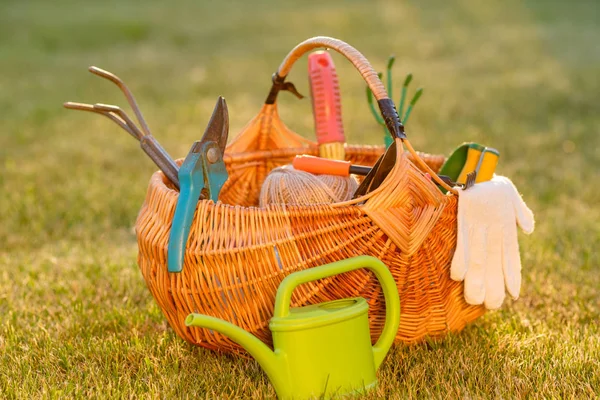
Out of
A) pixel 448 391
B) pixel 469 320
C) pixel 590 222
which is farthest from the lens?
pixel 590 222

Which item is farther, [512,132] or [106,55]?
[106,55]

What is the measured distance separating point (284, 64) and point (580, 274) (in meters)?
1.26

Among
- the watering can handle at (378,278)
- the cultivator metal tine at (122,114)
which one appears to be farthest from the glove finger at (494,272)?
the cultivator metal tine at (122,114)

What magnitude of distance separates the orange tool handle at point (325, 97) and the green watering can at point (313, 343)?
2.27 feet

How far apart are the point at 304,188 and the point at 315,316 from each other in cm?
45

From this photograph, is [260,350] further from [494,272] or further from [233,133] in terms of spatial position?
[233,133]

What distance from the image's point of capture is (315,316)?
1.54 metres

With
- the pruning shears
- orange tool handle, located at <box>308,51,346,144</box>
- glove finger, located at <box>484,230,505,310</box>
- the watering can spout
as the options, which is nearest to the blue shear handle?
the pruning shears

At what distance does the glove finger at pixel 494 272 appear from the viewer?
1.81 metres

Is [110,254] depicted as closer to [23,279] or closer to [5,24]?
[23,279]

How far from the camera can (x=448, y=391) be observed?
1644 millimetres

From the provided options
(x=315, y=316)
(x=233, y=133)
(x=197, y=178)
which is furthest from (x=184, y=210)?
(x=233, y=133)

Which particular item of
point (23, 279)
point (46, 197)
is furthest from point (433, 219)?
point (46, 197)

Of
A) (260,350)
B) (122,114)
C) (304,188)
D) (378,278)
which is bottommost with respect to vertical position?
(260,350)
